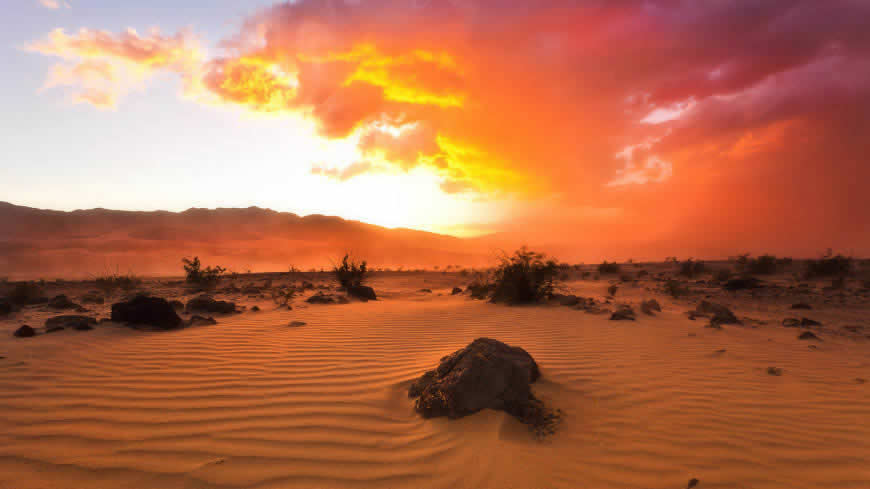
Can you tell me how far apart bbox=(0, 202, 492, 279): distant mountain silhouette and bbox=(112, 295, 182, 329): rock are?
1331 inches

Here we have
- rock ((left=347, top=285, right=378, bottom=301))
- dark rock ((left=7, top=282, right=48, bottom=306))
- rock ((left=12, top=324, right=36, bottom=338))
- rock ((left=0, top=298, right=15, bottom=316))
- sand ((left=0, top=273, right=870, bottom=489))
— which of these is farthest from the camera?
rock ((left=347, top=285, right=378, bottom=301))

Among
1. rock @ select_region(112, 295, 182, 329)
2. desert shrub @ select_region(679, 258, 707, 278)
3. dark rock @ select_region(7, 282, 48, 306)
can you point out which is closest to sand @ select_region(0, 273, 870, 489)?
rock @ select_region(112, 295, 182, 329)

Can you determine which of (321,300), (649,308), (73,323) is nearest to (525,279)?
(649,308)

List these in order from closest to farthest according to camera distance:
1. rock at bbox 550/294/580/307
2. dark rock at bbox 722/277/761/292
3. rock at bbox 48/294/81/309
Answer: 1. rock at bbox 48/294/81/309
2. rock at bbox 550/294/580/307
3. dark rock at bbox 722/277/761/292

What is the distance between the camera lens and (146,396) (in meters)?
3.18

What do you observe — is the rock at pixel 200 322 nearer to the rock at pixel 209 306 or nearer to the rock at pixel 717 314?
the rock at pixel 209 306

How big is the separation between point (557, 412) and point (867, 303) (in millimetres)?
10413

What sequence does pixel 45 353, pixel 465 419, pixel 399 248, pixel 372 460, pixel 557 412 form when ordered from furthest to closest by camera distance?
1. pixel 399 248
2. pixel 45 353
3. pixel 557 412
4. pixel 465 419
5. pixel 372 460

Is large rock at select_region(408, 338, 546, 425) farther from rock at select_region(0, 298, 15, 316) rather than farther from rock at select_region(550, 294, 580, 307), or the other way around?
rock at select_region(0, 298, 15, 316)

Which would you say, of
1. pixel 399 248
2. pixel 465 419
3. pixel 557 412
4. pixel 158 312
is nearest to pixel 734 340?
pixel 557 412

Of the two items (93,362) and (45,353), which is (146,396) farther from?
(45,353)

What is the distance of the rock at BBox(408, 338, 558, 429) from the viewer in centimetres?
278

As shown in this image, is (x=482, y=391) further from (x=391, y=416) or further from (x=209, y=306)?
(x=209, y=306)

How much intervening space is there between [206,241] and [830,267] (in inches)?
2830
